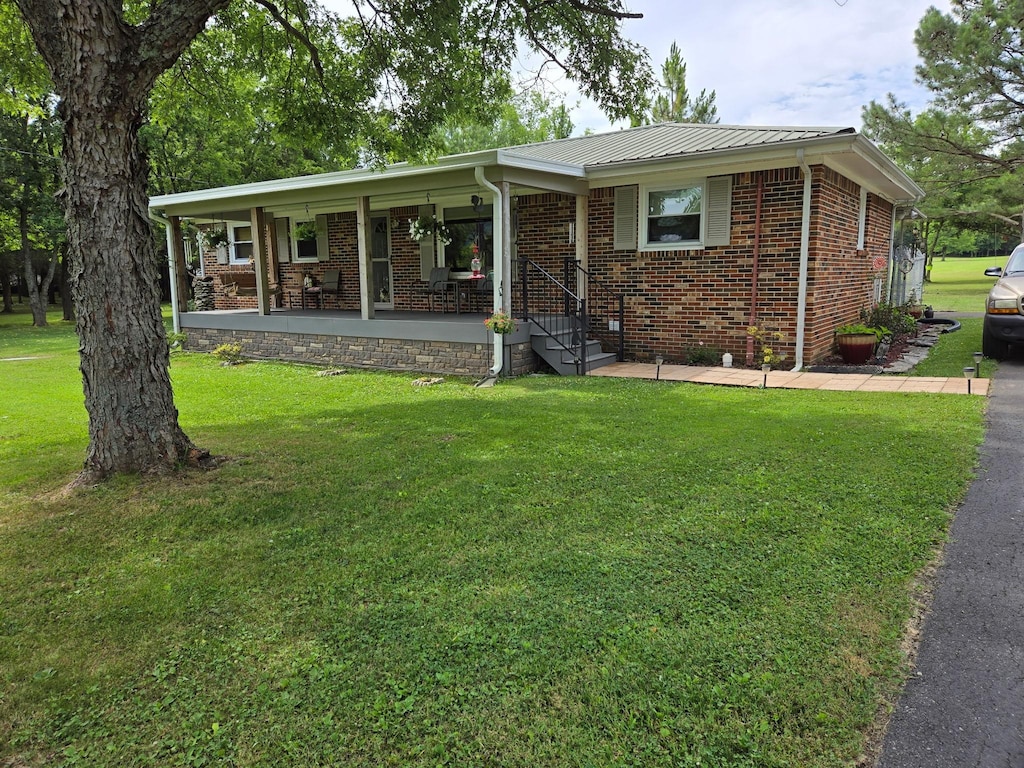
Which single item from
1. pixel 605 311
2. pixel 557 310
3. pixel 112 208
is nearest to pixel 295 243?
pixel 557 310

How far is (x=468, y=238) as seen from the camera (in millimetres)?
12156

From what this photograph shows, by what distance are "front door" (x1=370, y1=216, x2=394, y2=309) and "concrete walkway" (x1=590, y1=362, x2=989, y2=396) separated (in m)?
5.96

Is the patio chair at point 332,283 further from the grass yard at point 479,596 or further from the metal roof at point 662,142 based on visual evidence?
the grass yard at point 479,596

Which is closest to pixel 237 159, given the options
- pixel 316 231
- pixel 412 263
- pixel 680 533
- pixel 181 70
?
pixel 316 231

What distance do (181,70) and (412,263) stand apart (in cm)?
539

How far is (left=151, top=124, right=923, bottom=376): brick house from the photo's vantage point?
8.77 meters

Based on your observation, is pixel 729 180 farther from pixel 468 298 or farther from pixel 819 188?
pixel 468 298

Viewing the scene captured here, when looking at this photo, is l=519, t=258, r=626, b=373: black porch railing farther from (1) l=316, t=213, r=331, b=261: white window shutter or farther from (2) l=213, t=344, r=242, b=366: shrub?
(1) l=316, t=213, r=331, b=261: white window shutter

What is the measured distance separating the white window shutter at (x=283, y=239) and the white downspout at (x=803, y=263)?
11058mm

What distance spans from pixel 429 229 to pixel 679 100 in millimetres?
15838

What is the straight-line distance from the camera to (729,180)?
29.9 feet

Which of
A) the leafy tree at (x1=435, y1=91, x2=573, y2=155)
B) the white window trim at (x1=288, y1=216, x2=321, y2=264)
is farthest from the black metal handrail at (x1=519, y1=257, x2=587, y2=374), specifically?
the leafy tree at (x1=435, y1=91, x2=573, y2=155)

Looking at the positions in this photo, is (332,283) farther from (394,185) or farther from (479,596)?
(479,596)

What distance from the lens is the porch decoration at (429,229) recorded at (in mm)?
11781
